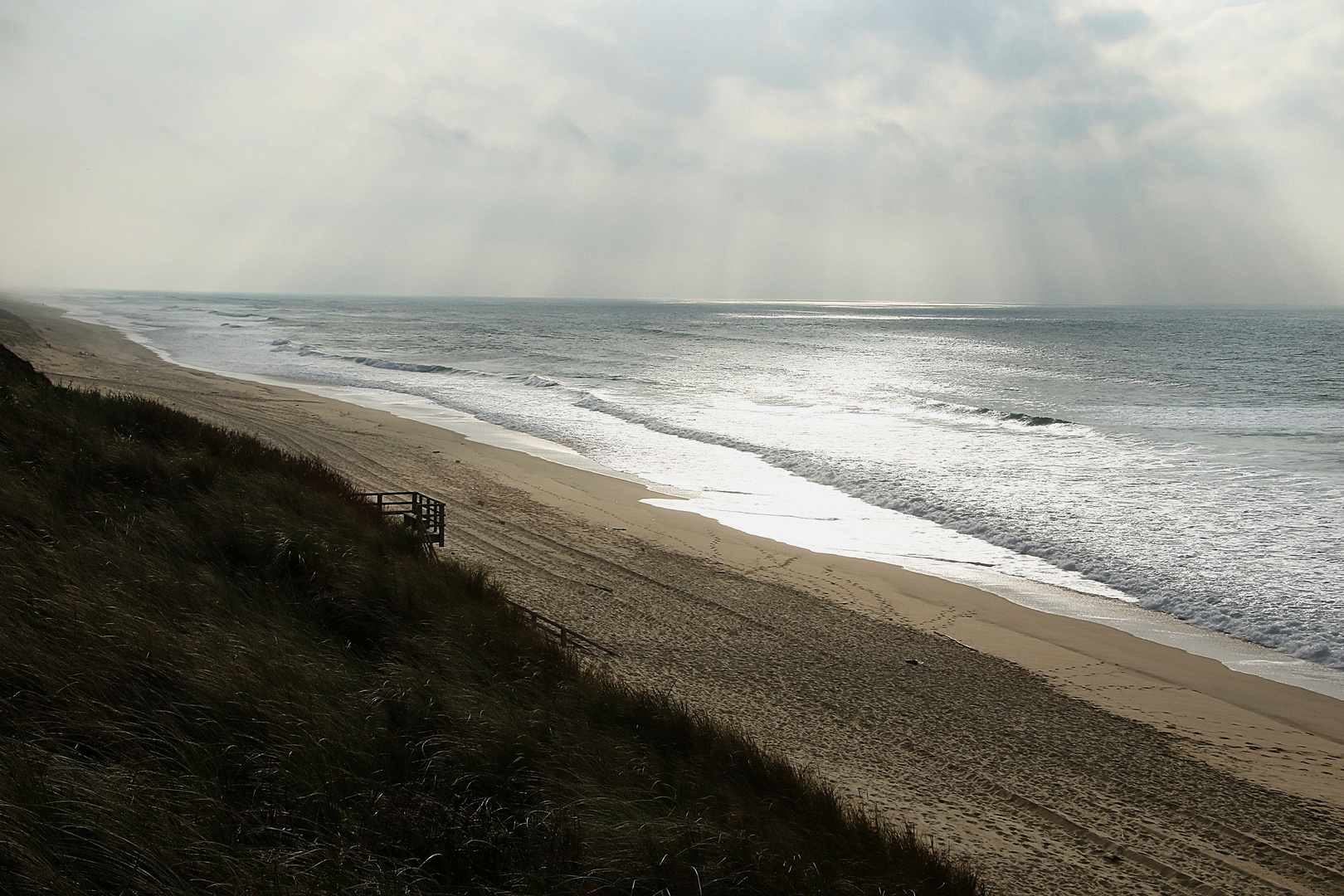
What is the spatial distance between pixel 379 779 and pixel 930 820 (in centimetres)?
447

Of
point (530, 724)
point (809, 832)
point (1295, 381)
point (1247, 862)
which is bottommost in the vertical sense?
point (1247, 862)

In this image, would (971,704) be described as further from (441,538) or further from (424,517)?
(424,517)

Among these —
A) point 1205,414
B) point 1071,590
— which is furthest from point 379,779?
point 1205,414

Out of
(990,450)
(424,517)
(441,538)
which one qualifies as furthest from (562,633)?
(990,450)

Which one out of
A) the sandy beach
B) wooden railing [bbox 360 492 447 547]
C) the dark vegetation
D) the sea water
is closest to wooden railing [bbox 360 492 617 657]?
wooden railing [bbox 360 492 447 547]

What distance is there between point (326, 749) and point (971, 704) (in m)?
6.88

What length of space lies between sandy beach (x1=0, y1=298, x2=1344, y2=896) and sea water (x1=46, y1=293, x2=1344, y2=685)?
2.07m

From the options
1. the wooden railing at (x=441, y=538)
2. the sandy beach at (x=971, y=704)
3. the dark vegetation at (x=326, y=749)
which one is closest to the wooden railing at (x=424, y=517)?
the wooden railing at (x=441, y=538)

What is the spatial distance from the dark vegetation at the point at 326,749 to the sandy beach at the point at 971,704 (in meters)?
1.60

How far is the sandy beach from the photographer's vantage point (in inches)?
245

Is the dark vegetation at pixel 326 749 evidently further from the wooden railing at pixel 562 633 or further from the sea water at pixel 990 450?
the sea water at pixel 990 450

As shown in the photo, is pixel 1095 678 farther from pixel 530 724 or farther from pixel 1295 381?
pixel 1295 381

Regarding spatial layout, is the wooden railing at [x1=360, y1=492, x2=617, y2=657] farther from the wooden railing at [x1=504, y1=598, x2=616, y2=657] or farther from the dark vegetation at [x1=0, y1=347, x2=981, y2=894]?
the dark vegetation at [x1=0, y1=347, x2=981, y2=894]

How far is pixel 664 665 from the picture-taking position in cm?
898
